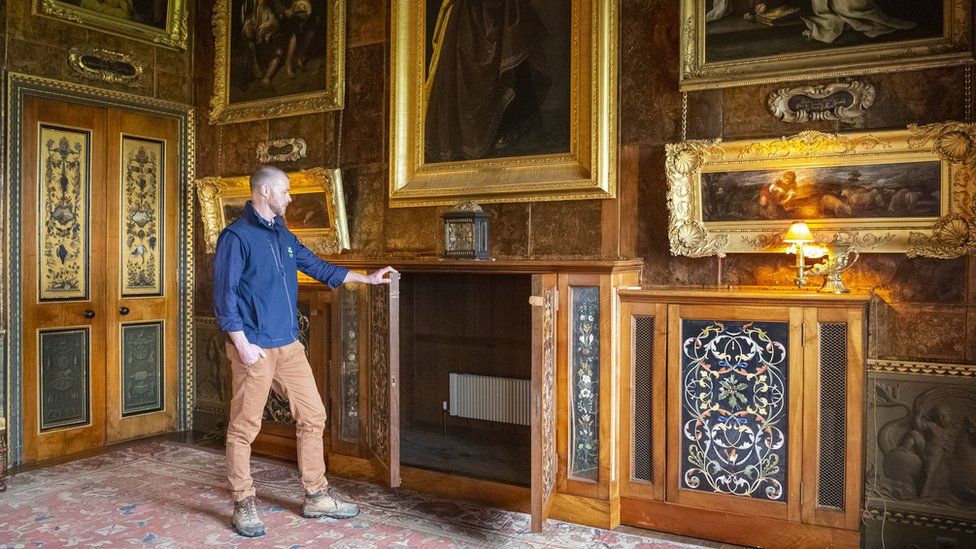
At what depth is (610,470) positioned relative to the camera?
13.8 ft

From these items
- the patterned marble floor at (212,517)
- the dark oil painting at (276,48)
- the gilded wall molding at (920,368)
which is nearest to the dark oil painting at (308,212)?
the dark oil painting at (276,48)

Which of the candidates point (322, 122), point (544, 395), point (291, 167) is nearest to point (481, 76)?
point (322, 122)

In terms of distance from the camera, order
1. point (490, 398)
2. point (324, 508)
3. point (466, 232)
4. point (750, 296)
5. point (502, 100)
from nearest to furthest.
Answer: point (750, 296) < point (324, 508) < point (466, 232) < point (502, 100) < point (490, 398)

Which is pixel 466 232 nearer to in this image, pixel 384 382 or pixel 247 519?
pixel 384 382

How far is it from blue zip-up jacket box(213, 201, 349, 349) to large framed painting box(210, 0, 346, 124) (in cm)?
187

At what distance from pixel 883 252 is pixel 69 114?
5481 mm

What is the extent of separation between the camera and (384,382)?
4773mm

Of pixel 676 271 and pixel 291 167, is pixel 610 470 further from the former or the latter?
pixel 291 167

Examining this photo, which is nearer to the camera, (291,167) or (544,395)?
(544,395)

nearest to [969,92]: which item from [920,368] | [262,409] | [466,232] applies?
[920,368]

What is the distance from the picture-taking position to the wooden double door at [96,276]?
562cm

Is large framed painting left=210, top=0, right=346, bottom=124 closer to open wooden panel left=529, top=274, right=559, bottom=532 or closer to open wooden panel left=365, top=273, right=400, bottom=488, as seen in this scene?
open wooden panel left=365, top=273, right=400, bottom=488

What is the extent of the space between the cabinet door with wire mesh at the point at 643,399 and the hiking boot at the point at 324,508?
1532 millimetres

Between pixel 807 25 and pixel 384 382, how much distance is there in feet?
10.1
